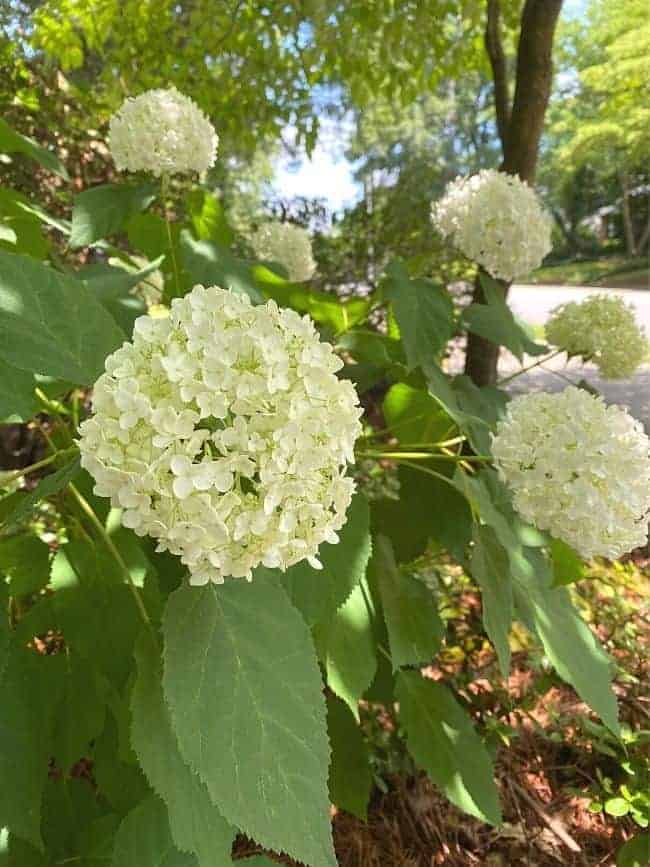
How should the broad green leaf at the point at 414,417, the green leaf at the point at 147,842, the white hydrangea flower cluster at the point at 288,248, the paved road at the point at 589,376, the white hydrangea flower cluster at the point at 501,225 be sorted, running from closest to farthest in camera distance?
the green leaf at the point at 147,842 → the broad green leaf at the point at 414,417 → the white hydrangea flower cluster at the point at 501,225 → the white hydrangea flower cluster at the point at 288,248 → the paved road at the point at 589,376

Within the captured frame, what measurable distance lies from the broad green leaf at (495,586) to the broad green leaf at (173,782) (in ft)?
1.65

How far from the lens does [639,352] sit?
7.36ft

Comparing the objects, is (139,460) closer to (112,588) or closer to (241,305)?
(241,305)

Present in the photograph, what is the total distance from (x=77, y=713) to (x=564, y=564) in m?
0.99

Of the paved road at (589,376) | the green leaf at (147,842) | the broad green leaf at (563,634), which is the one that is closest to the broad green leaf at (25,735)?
the green leaf at (147,842)

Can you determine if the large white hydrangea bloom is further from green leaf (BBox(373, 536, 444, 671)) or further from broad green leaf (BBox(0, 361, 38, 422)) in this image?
green leaf (BBox(373, 536, 444, 671))

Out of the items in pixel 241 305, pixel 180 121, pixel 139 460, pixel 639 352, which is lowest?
pixel 639 352

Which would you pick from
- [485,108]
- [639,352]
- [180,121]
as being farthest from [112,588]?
[485,108]

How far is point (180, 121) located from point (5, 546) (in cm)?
136

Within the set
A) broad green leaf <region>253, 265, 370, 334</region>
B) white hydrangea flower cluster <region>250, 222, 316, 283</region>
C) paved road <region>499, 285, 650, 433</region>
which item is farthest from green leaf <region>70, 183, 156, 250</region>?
paved road <region>499, 285, 650, 433</region>

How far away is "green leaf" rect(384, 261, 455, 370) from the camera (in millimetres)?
1611

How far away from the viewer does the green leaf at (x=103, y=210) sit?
5.82ft

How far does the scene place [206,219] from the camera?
203 centimetres

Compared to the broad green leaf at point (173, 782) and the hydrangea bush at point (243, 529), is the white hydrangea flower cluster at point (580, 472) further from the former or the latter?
the broad green leaf at point (173, 782)
